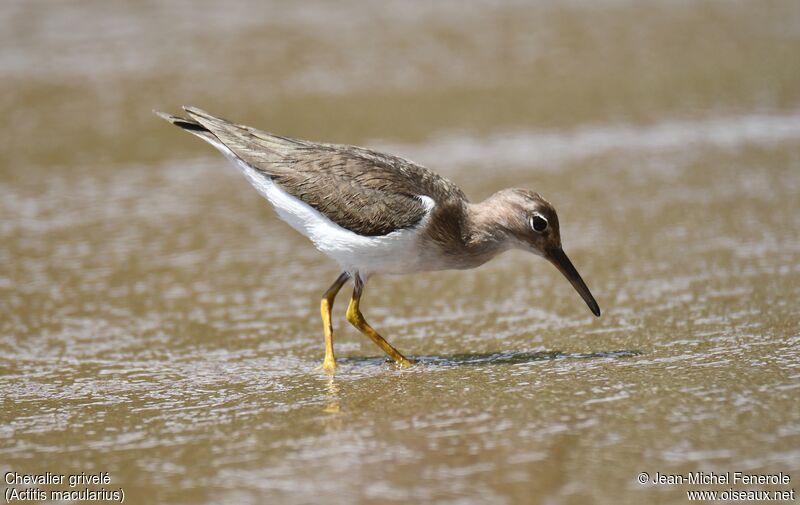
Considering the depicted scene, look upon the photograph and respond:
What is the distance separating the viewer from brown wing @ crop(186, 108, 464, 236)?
6.57m

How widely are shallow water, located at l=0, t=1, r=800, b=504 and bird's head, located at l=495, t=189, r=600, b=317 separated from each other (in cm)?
42

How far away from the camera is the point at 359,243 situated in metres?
6.58

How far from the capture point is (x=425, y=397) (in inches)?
221

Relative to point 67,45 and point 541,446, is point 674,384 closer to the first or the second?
point 541,446

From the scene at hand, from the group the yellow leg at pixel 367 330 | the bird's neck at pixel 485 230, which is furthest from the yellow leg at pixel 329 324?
the bird's neck at pixel 485 230

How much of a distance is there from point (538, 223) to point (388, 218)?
3.40 ft

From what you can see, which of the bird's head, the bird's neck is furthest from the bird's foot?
the bird's head

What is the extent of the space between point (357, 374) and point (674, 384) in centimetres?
200

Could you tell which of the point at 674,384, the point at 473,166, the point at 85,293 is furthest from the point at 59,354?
the point at 473,166

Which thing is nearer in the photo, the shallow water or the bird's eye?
the shallow water

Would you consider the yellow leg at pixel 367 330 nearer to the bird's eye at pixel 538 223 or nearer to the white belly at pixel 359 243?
the white belly at pixel 359 243

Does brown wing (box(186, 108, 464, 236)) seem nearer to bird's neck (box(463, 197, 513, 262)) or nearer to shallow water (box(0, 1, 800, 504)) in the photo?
bird's neck (box(463, 197, 513, 262))

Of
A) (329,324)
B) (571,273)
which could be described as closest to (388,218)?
(329,324)

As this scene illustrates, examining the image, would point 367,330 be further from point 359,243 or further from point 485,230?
point 485,230
